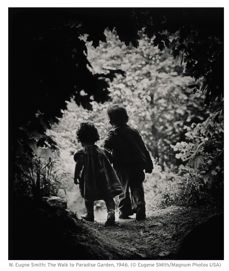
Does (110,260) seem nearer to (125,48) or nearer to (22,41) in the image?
(22,41)

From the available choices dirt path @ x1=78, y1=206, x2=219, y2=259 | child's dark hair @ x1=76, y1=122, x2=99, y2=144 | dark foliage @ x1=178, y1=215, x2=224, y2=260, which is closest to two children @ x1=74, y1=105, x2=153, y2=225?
child's dark hair @ x1=76, y1=122, x2=99, y2=144

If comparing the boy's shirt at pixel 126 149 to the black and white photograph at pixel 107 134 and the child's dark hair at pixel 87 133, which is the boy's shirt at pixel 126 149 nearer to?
the black and white photograph at pixel 107 134

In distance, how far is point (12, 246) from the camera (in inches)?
119

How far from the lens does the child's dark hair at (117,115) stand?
407 centimetres

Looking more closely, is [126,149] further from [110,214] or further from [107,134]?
[110,214]

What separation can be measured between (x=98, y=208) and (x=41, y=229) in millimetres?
2399

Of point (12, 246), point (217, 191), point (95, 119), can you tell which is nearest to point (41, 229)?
point (12, 246)

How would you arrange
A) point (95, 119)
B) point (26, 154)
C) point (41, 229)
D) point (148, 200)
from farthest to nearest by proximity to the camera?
point (148, 200), point (95, 119), point (26, 154), point (41, 229)

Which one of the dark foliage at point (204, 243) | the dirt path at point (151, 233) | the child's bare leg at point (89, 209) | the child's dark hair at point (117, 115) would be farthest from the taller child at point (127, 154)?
the dark foliage at point (204, 243)

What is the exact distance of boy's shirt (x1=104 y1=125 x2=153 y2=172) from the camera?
161 inches

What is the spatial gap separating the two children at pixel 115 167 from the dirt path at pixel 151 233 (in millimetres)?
190

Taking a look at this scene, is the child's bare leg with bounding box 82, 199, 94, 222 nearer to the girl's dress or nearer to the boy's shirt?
the girl's dress

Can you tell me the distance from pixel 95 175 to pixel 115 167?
1.16ft

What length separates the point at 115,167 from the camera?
4125 mm
